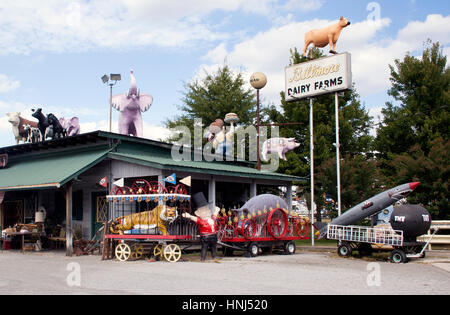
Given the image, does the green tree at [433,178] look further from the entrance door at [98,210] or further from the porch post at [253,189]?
the entrance door at [98,210]

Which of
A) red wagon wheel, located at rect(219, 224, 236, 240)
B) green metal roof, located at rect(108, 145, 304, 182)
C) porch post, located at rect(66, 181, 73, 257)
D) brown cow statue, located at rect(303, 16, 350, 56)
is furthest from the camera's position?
brown cow statue, located at rect(303, 16, 350, 56)

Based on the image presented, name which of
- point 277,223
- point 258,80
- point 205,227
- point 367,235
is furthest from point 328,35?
point 205,227

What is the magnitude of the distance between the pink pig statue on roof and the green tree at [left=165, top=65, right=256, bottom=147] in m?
14.0

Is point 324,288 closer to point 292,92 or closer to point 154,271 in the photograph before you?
point 154,271

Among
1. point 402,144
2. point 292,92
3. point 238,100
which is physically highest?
point 238,100

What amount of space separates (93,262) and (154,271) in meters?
3.69

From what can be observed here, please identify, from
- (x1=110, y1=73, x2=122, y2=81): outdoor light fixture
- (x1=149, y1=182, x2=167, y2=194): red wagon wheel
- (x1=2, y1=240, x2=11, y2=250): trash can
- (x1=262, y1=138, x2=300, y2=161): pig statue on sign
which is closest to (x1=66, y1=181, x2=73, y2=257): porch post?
(x1=149, y1=182, x2=167, y2=194): red wagon wheel

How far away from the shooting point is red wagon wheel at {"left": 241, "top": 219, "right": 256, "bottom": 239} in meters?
16.5

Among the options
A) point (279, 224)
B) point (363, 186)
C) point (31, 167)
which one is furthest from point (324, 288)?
point (31, 167)

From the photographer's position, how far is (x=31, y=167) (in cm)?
2306

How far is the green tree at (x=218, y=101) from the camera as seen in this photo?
40.4m

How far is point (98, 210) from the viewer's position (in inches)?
824

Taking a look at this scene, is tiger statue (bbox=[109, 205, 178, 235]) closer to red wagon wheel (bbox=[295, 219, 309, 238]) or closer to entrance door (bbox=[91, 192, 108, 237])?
entrance door (bbox=[91, 192, 108, 237])

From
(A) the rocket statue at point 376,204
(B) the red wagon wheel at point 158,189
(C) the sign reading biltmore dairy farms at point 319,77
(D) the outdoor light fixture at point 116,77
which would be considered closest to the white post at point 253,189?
(C) the sign reading biltmore dairy farms at point 319,77
